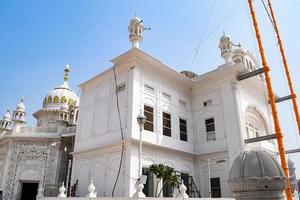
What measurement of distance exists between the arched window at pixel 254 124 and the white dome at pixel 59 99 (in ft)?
61.5

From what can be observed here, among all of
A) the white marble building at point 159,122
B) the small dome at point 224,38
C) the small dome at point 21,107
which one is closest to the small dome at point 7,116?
the small dome at point 21,107

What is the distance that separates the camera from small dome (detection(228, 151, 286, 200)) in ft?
11.9

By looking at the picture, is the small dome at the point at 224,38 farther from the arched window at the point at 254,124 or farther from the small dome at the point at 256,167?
the small dome at the point at 256,167

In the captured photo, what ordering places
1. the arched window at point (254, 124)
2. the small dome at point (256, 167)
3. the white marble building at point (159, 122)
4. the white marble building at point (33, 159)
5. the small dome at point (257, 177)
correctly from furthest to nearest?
the white marble building at point (33, 159) → the arched window at point (254, 124) → the white marble building at point (159, 122) → the small dome at point (256, 167) → the small dome at point (257, 177)

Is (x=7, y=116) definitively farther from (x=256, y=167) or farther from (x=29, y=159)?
(x=256, y=167)

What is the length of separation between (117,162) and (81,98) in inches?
288

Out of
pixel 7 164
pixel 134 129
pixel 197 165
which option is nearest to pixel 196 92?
pixel 197 165

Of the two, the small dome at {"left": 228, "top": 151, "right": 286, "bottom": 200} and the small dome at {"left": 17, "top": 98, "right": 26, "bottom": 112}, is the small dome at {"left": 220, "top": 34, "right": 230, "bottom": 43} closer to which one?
the small dome at {"left": 228, "top": 151, "right": 286, "bottom": 200}

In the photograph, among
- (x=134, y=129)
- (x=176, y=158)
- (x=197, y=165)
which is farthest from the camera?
(x=197, y=165)

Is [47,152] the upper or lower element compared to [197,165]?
upper

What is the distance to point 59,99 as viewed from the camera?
98.0 ft

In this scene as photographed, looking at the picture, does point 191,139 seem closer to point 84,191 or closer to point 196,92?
point 196,92

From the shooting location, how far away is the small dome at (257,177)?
362 cm

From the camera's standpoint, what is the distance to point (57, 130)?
75.7 ft
